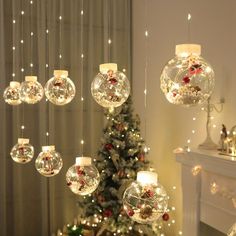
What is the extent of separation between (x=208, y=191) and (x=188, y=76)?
1.68 meters

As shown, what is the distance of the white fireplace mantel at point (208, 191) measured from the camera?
9.25ft

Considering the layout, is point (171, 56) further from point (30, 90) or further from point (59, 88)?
point (59, 88)

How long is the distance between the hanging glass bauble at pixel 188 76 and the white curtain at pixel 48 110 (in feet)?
10.8

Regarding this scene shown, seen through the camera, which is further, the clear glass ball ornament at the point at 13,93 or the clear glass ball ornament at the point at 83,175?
the clear glass ball ornament at the point at 13,93

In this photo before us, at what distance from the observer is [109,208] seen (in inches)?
164

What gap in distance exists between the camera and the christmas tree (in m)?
4.13

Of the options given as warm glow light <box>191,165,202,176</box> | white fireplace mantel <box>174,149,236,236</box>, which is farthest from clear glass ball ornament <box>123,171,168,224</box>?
warm glow light <box>191,165,202,176</box>

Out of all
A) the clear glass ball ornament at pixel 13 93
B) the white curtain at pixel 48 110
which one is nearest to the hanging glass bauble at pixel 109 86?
the clear glass ball ornament at pixel 13 93

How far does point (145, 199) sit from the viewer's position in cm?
178

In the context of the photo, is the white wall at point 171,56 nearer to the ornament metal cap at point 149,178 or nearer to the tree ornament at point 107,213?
the tree ornament at point 107,213

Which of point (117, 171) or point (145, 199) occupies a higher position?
point (145, 199)

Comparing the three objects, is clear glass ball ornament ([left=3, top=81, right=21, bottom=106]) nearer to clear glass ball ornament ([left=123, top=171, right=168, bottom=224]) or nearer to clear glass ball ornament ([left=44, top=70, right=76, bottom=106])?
clear glass ball ornament ([left=44, top=70, right=76, bottom=106])

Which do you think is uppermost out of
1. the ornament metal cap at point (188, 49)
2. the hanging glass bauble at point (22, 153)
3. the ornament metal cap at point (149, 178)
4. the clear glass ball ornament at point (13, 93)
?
the ornament metal cap at point (188, 49)

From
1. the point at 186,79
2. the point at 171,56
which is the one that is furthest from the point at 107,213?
the point at 186,79
